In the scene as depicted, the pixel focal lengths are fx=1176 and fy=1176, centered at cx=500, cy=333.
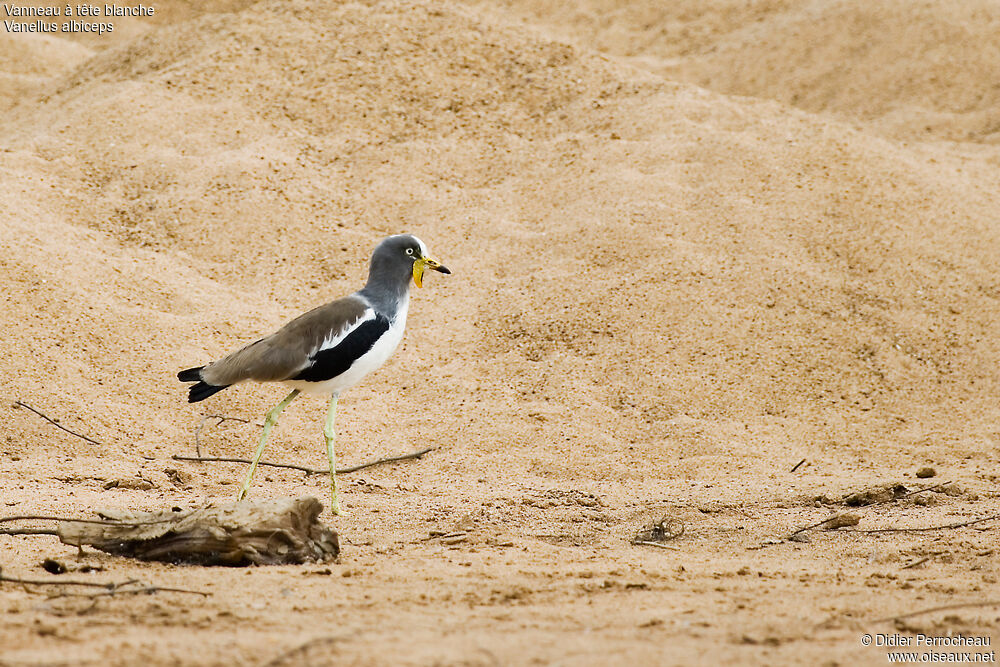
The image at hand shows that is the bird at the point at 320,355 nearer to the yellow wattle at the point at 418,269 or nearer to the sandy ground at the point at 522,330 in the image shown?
the yellow wattle at the point at 418,269

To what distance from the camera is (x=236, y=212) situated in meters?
8.90

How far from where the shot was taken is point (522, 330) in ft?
26.0

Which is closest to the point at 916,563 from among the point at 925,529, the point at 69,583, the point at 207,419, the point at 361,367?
the point at 925,529

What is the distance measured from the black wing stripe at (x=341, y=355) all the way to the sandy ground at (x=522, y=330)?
0.69 meters

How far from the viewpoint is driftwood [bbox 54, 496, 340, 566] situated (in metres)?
4.41

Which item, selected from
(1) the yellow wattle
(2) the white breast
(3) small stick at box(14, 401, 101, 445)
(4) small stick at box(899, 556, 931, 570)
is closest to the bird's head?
(1) the yellow wattle

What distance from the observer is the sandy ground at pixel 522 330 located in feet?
13.0

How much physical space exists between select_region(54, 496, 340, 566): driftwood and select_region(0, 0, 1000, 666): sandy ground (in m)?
0.11

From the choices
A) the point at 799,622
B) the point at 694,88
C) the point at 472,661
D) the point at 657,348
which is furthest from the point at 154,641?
the point at 694,88

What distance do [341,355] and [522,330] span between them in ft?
8.62

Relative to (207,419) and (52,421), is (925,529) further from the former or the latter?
(52,421)

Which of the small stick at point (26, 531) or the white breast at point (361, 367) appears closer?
the small stick at point (26, 531)

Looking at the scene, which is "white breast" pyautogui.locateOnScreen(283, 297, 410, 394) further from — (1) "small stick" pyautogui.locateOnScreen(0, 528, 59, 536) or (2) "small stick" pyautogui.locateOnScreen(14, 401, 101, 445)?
(2) "small stick" pyautogui.locateOnScreen(14, 401, 101, 445)

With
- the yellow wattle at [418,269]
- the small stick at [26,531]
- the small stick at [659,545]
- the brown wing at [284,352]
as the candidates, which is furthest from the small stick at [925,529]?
the small stick at [26,531]
